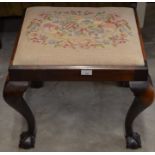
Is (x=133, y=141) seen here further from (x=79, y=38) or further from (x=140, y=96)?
(x=79, y=38)

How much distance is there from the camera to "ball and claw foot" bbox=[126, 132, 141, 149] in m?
1.14

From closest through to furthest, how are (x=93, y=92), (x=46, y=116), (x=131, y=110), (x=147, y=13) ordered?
1. (x=131, y=110)
2. (x=46, y=116)
3. (x=93, y=92)
4. (x=147, y=13)

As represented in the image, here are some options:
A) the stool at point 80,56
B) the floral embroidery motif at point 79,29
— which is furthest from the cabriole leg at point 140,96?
the floral embroidery motif at point 79,29

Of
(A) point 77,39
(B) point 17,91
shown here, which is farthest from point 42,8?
(B) point 17,91

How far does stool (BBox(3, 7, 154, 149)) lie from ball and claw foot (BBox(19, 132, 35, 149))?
82mm

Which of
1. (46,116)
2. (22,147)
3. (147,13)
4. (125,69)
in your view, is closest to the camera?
(125,69)

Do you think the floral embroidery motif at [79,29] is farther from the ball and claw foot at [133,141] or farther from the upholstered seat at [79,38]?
the ball and claw foot at [133,141]

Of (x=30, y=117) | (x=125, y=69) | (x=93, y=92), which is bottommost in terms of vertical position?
(x=93, y=92)

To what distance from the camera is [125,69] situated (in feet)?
2.99

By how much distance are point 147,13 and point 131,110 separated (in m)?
1.15

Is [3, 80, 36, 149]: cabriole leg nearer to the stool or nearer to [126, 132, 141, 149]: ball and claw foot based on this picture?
the stool

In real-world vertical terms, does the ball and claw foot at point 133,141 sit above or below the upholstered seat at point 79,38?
below

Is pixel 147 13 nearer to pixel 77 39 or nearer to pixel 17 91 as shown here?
pixel 77 39

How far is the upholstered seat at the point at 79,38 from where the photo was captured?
92 cm
